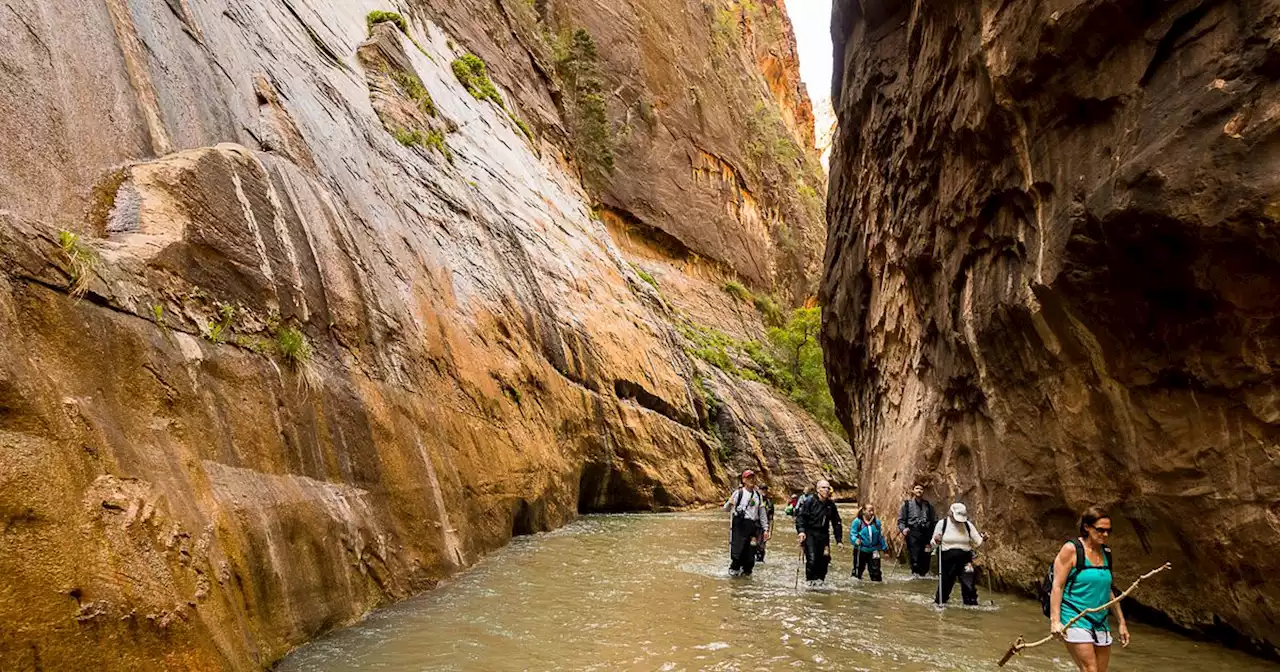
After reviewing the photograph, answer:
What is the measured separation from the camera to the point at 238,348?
250 inches

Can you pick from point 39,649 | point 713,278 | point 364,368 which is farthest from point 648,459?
point 713,278

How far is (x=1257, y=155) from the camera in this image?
6.08m

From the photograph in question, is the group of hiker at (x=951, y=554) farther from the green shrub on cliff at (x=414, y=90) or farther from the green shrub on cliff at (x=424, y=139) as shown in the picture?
the green shrub on cliff at (x=414, y=90)

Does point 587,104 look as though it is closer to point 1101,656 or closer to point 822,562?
point 822,562

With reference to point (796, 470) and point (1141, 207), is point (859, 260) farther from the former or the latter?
point (796, 470)

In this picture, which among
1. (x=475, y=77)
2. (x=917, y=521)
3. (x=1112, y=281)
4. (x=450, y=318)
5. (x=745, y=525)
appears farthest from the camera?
(x=475, y=77)

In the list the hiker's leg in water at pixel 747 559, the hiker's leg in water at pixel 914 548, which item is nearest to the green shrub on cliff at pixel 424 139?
the hiker's leg in water at pixel 747 559

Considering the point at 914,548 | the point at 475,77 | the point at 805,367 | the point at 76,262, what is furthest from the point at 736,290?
the point at 76,262

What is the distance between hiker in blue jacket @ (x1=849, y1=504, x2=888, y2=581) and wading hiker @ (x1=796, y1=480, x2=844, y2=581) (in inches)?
37.1

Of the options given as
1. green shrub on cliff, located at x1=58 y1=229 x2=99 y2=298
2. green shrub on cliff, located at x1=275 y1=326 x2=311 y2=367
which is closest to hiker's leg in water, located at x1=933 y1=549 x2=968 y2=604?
green shrub on cliff, located at x1=275 y1=326 x2=311 y2=367

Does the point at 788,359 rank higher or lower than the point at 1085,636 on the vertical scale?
higher

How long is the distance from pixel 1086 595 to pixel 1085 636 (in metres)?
0.26

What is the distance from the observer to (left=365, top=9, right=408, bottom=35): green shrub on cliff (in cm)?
2059

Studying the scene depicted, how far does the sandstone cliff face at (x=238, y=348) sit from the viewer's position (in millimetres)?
4234
